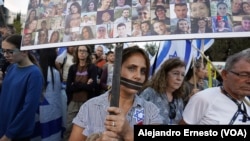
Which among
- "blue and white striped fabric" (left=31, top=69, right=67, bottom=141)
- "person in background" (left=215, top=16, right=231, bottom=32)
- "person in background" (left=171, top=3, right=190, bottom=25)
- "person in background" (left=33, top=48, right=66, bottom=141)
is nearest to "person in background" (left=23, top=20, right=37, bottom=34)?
"person in background" (left=171, top=3, right=190, bottom=25)

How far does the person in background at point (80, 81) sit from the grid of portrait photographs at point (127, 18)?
128 inches

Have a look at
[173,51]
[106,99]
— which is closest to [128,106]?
[106,99]

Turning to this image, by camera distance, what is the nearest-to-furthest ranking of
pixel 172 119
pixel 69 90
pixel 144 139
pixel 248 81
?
1. pixel 144 139
2. pixel 248 81
3. pixel 172 119
4. pixel 69 90

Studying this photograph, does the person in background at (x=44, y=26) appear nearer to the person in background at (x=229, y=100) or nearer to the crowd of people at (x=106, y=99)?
the crowd of people at (x=106, y=99)

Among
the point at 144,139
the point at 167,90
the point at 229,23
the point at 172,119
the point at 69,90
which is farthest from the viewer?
the point at 69,90

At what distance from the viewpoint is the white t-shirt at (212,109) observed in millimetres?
2336

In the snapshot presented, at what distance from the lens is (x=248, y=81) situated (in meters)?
2.35

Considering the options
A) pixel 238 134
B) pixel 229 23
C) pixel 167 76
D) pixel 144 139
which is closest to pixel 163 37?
pixel 229 23

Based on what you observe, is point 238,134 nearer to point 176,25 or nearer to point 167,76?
point 176,25

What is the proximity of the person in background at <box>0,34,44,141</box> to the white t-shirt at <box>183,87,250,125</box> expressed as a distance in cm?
126

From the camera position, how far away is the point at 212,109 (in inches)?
94.3

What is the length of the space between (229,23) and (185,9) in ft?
0.59

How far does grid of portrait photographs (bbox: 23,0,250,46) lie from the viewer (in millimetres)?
1420

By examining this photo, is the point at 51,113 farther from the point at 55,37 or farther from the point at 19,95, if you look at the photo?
the point at 55,37
